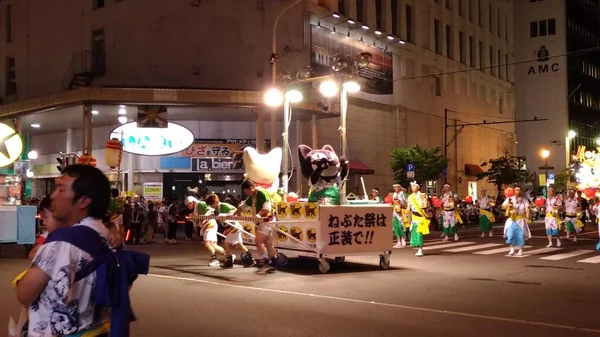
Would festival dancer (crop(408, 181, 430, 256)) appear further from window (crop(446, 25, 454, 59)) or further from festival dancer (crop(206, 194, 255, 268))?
window (crop(446, 25, 454, 59))

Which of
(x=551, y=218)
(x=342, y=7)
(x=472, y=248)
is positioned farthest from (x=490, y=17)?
(x=472, y=248)

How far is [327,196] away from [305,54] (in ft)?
64.0

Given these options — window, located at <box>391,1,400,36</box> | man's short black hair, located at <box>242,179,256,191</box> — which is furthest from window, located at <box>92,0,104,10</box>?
man's short black hair, located at <box>242,179,256,191</box>

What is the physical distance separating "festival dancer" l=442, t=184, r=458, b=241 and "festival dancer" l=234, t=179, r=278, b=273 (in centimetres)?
1003

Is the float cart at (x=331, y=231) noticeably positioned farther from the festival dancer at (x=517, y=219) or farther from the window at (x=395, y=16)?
the window at (x=395, y=16)

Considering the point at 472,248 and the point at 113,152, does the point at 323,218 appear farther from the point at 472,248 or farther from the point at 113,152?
the point at 113,152

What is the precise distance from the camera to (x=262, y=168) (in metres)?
14.6

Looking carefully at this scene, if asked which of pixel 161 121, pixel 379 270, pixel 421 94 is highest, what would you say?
pixel 421 94

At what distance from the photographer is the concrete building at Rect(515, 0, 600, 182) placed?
65.9m

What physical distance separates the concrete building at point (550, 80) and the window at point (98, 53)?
152ft

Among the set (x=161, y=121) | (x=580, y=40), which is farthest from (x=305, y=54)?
(x=580, y=40)

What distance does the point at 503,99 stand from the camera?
5478 cm

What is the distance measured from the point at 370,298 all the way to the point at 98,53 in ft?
82.5

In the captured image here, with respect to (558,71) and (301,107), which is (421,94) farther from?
(558,71)
